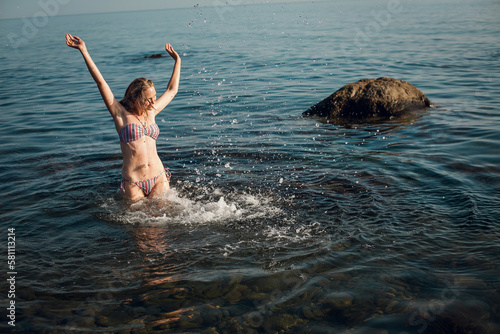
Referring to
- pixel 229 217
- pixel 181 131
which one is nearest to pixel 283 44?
pixel 181 131

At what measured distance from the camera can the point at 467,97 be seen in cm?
1341

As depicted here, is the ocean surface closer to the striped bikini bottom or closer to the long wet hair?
the striped bikini bottom

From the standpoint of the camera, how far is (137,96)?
599 centimetres

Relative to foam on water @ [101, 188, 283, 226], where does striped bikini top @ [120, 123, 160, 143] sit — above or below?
above

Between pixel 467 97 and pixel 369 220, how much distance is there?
9.29 meters

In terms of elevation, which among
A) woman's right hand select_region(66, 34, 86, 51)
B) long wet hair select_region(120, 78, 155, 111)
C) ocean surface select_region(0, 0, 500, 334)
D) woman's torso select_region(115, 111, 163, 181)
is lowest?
ocean surface select_region(0, 0, 500, 334)

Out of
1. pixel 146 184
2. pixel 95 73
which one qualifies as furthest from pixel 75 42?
pixel 146 184

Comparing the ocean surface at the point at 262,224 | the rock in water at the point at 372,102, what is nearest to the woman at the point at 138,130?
the ocean surface at the point at 262,224

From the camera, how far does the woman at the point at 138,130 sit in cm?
598

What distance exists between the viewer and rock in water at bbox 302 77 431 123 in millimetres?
11748

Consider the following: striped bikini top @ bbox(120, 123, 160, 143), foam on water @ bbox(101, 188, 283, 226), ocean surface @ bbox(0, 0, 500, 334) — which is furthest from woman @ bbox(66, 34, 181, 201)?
ocean surface @ bbox(0, 0, 500, 334)

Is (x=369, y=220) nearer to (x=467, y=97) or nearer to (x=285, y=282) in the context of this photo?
(x=285, y=282)

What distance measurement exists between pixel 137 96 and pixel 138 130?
493mm

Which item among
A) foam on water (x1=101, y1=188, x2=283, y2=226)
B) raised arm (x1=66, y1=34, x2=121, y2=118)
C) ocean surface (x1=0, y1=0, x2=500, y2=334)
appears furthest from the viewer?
foam on water (x1=101, y1=188, x2=283, y2=226)
